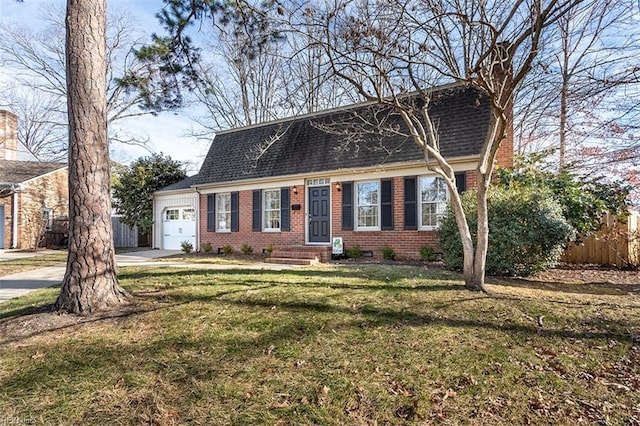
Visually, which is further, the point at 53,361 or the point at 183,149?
the point at 183,149

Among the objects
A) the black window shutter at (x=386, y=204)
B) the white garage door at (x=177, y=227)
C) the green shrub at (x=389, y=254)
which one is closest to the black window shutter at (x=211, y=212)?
the white garage door at (x=177, y=227)

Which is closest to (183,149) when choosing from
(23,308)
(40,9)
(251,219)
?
(40,9)

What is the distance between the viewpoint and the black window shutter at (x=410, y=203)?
35.5ft

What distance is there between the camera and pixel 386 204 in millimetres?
11352

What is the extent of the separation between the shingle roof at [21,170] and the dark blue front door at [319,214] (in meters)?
15.3

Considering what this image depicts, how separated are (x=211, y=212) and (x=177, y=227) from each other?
277 centimetres

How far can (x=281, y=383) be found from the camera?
3117mm

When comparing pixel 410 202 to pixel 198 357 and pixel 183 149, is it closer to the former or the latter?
pixel 198 357

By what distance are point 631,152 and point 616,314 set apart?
5683mm

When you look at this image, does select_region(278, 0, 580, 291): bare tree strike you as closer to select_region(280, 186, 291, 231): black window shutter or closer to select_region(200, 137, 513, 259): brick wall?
select_region(200, 137, 513, 259): brick wall

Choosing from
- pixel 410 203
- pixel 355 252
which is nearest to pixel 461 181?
pixel 410 203

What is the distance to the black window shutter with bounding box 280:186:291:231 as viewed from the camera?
13.3m

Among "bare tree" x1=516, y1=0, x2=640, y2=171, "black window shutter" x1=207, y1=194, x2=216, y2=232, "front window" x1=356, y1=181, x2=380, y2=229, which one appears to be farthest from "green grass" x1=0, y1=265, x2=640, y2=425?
"black window shutter" x1=207, y1=194, x2=216, y2=232

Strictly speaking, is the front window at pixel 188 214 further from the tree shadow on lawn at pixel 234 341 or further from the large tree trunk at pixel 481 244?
the large tree trunk at pixel 481 244
